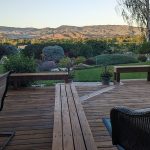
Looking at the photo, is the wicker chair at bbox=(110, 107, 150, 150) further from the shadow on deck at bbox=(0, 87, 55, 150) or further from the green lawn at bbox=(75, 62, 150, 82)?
the green lawn at bbox=(75, 62, 150, 82)

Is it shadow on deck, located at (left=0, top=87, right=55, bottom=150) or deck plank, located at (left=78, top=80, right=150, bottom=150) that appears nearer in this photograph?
shadow on deck, located at (left=0, top=87, right=55, bottom=150)

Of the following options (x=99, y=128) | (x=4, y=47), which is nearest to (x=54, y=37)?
(x=4, y=47)

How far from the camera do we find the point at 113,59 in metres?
11.9

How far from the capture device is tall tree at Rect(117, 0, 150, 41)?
1263 cm

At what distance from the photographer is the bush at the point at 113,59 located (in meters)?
11.7

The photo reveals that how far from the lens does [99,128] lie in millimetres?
3949

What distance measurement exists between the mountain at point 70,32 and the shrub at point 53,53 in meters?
1.76

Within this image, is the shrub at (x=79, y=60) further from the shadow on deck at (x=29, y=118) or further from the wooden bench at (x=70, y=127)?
the wooden bench at (x=70, y=127)

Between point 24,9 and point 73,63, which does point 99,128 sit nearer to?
point 73,63

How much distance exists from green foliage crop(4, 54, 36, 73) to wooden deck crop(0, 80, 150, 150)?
614 millimetres

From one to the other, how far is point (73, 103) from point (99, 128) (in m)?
0.49

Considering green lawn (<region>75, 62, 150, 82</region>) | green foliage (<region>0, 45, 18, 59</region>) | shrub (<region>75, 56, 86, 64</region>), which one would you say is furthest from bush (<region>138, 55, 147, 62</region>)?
green foliage (<region>0, 45, 18, 59</region>)

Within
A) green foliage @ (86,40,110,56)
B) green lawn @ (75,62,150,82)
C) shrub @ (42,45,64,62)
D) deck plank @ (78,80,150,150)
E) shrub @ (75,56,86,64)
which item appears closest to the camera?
deck plank @ (78,80,150,150)

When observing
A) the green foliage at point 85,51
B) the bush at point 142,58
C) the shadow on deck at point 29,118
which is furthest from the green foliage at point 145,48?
the shadow on deck at point 29,118
